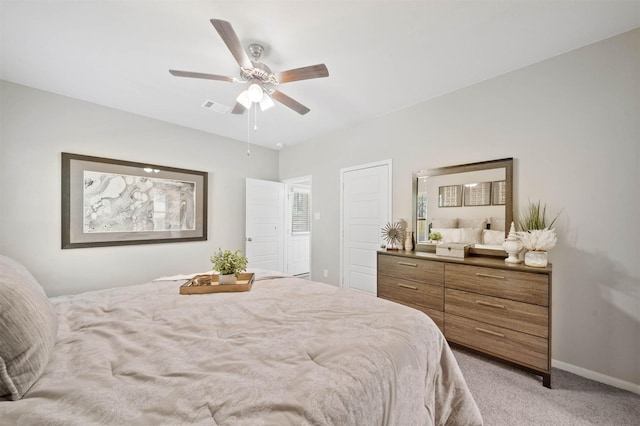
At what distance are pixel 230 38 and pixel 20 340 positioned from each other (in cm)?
178

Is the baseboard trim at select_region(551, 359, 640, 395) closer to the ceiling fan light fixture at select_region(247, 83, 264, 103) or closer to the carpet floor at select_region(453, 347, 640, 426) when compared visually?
the carpet floor at select_region(453, 347, 640, 426)

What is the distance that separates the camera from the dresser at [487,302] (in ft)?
6.24

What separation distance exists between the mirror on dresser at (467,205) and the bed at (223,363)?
1.68 m

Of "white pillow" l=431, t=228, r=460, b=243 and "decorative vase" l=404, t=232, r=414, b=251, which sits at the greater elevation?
"white pillow" l=431, t=228, r=460, b=243

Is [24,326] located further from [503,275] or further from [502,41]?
[502,41]

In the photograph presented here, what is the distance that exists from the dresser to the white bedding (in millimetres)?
1025

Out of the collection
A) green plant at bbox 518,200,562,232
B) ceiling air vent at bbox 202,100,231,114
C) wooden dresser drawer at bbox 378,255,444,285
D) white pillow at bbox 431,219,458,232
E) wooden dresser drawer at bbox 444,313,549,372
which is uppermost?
ceiling air vent at bbox 202,100,231,114

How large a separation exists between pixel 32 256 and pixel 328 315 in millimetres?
3501

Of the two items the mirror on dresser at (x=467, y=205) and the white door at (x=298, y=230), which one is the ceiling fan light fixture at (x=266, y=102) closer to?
the mirror on dresser at (x=467, y=205)

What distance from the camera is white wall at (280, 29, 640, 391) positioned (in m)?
1.91

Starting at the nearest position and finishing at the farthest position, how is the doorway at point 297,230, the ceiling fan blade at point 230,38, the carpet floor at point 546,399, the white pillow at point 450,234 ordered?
1. the ceiling fan blade at point 230,38
2. the carpet floor at point 546,399
3. the white pillow at point 450,234
4. the doorway at point 297,230

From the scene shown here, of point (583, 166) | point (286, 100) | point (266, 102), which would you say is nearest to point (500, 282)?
point (583, 166)

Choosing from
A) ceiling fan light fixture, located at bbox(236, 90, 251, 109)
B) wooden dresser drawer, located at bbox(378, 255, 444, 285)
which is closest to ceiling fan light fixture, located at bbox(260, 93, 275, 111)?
ceiling fan light fixture, located at bbox(236, 90, 251, 109)

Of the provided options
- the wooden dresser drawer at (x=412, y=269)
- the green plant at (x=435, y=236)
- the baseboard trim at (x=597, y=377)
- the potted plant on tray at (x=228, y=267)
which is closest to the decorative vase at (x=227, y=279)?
the potted plant on tray at (x=228, y=267)
